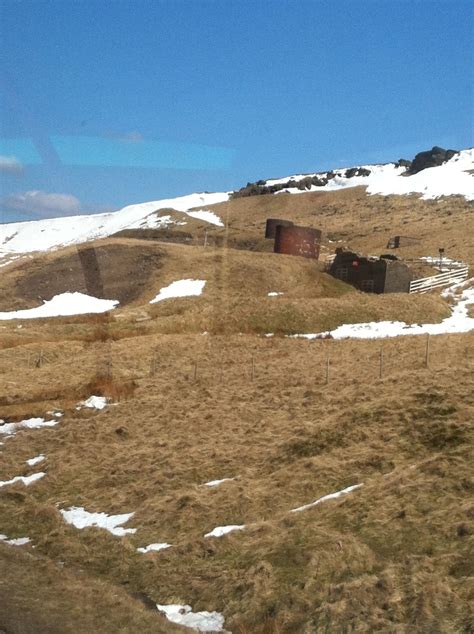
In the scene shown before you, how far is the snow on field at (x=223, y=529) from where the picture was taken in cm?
1116

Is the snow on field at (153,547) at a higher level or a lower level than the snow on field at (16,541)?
higher

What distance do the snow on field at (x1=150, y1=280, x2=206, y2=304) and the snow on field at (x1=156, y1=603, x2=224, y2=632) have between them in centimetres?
3709

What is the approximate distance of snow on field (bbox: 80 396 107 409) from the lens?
22.3m

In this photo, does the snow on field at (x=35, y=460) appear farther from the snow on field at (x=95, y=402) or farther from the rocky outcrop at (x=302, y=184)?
the rocky outcrop at (x=302, y=184)

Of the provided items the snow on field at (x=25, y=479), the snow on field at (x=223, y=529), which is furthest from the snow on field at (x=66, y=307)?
the snow on field at (x=223, y=529)

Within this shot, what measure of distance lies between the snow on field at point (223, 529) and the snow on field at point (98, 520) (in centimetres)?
164

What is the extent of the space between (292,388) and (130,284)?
1281 inches

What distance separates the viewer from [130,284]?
5212 cm

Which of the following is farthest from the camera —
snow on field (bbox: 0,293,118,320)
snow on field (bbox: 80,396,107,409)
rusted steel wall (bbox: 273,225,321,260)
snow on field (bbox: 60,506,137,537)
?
rusted steel wall (bbox: 273,225,321,260)

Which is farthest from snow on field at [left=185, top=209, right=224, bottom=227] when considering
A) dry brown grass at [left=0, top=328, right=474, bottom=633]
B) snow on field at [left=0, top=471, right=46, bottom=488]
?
snow on field at [left=0, top=471, right=46, bottom=488]

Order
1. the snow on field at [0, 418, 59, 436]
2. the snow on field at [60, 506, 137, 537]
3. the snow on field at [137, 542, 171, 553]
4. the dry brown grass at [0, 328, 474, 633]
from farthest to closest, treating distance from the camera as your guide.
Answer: the snow on field at [0, 418, 59, 436]
the snow on field at [60, 506, 137, 537]
the snow on field at [137, 542, 171, 553]
the dry brown grass at [0, 328, 474, 633]

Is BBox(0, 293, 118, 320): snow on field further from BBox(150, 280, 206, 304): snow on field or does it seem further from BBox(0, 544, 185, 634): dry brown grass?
BBox(0, 544, 185, 634): dry brown grass

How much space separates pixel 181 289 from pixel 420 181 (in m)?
106

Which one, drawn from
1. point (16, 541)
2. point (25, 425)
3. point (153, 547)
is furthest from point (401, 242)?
point (16, 541)
